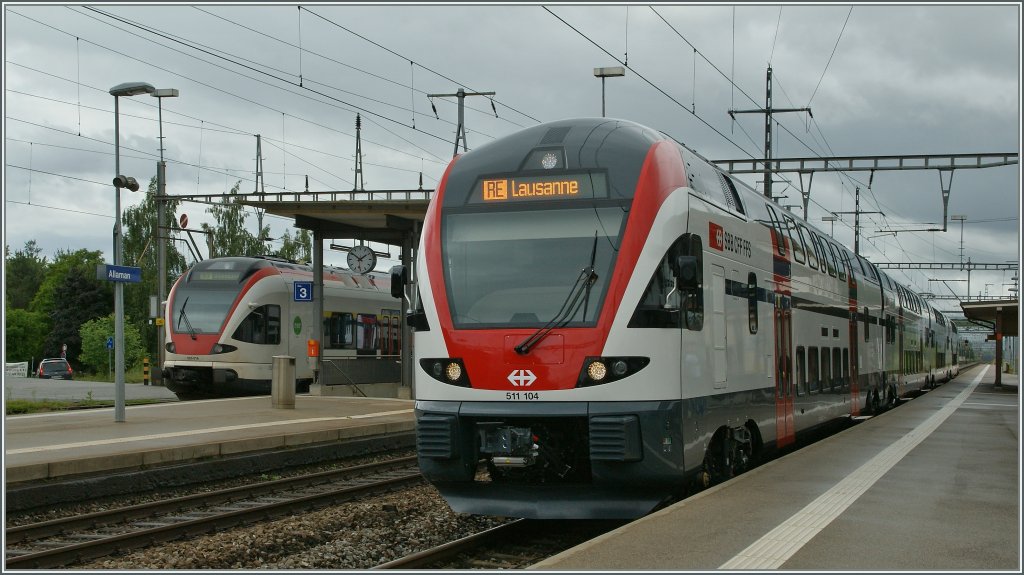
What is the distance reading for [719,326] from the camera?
1037cm

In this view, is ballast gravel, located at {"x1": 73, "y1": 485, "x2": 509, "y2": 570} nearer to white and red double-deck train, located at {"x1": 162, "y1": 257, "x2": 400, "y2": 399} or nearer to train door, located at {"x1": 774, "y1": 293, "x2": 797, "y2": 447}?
train door, located at {"x1": 774, "y1": 293, "x2": 797, "y2": 447}

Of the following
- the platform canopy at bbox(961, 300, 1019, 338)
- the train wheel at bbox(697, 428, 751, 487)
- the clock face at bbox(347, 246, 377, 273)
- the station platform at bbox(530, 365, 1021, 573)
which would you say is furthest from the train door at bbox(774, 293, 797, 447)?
the platform canopy at bbox(961, 300, 1019, 338)

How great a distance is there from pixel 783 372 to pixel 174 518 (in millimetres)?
7248

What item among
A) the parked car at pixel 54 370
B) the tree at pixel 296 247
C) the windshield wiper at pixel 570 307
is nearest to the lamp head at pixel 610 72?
the windshield wiper at pixel 570 307

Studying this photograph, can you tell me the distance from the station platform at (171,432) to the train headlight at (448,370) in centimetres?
469

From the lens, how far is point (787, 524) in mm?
7812

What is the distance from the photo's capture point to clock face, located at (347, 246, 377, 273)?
25.3 m

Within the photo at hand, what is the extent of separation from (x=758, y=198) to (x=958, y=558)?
7.22 m

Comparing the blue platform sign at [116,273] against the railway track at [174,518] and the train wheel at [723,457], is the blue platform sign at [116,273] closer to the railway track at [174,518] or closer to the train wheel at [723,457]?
the railway track at [174,518]

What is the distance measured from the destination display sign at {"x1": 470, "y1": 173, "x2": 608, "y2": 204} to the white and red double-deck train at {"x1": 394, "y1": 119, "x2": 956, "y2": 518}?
13mm

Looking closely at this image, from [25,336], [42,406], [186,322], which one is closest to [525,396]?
[42,406]

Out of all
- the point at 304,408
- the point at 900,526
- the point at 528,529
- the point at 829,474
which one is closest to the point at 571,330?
the point at 528,529

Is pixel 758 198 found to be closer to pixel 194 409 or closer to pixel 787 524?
pixel 787 524

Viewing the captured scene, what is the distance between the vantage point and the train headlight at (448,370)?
9164mm
